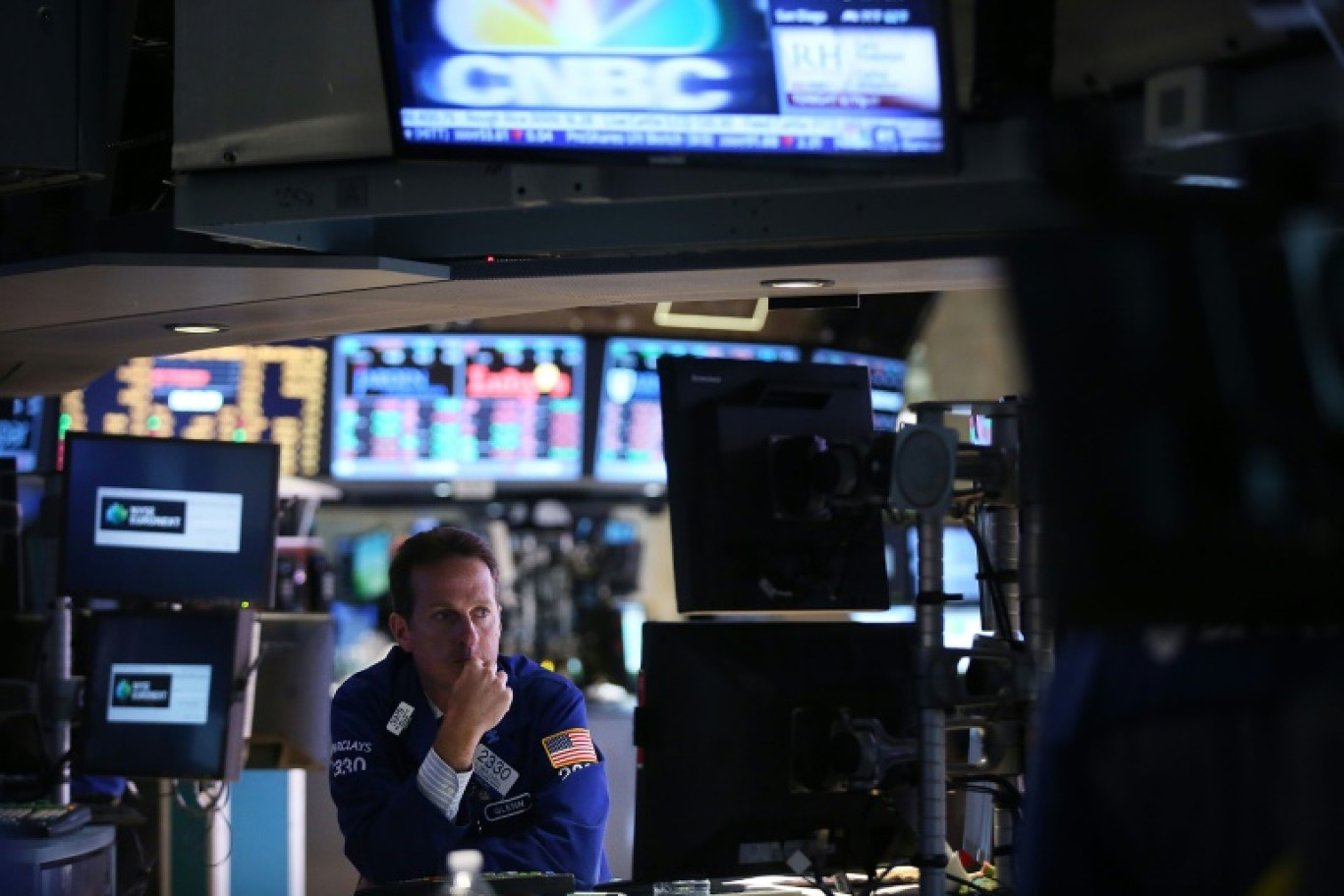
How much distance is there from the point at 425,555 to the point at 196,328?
980 millimetres

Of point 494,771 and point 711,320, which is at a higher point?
point 711,320

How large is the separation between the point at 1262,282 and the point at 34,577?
4293 mm

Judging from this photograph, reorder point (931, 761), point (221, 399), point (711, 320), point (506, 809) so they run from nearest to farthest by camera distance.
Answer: point (931, 761)
point (506, 809)
point (221, 399)
point (711, 320)

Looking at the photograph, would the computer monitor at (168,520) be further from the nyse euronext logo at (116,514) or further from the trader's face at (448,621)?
the trader's face at (448,621)

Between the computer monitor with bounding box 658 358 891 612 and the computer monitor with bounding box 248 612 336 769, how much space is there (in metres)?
2.61

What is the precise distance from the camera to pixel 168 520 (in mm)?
4527

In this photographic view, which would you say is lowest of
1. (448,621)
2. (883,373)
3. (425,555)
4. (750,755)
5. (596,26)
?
(750,755)

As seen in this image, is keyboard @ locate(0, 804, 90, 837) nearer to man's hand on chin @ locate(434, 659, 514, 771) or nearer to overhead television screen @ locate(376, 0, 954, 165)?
man's hand on chin @ locate(434, 659, 514, 771)

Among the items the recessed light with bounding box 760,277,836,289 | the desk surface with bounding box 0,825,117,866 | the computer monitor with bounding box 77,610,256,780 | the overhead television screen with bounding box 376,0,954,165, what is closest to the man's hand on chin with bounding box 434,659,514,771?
the recessed light with bounding box 760,277,836,289

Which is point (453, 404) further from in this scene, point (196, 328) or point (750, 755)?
point (750, 755)

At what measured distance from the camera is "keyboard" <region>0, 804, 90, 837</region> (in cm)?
386

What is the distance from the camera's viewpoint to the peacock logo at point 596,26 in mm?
2674

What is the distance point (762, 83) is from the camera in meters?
2.66

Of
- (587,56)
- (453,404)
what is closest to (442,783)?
(587,56)
